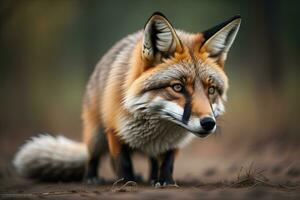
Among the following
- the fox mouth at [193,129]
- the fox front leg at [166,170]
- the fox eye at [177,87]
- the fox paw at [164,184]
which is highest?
the fox eye at [177,87]

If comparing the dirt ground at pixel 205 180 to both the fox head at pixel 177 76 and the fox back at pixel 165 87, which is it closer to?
the fox back at pixel 165 87

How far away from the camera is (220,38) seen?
234 inches

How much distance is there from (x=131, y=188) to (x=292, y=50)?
16.0 m

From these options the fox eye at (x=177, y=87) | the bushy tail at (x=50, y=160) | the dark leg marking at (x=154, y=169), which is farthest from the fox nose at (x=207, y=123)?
the bushy tail at (x=50, y=160)

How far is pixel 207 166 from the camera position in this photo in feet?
31.9

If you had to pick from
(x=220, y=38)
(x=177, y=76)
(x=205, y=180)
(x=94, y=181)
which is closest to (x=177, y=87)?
(x=177, y=76)

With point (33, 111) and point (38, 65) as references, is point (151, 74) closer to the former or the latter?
point (33, 111)

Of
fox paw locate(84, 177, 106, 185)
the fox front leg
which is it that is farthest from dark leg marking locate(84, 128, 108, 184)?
the fox front leg

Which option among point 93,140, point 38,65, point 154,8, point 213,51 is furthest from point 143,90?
point 154,8

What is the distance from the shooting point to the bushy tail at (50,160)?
275 inches

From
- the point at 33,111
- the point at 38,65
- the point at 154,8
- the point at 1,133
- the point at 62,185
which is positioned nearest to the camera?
the point at 62,185

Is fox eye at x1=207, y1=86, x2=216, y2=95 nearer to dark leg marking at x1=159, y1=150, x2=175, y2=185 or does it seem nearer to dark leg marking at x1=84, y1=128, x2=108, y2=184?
dark leg marking at x1=159, y1=150, x2=175, y2=185

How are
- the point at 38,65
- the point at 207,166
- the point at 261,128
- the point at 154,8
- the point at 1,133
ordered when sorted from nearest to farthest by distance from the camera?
the point at 207,166 < the point at 261,128 < the point at 1,133 < the point at 38,65 < the point at 154,8

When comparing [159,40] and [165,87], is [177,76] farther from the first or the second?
[159,40]
